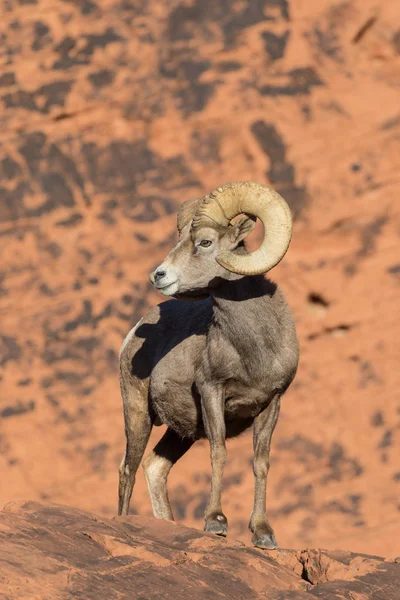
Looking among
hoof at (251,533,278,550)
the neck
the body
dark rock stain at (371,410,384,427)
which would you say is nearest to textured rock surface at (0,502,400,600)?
hoof at (251,533,278,550)

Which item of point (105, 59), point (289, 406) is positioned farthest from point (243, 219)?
point (105, 59)

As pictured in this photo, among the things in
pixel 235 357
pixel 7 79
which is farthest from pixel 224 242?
pixel 7 79

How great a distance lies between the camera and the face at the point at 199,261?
348 inches

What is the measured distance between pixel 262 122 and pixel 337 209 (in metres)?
1.58

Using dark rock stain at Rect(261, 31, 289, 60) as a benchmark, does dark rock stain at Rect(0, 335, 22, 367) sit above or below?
below

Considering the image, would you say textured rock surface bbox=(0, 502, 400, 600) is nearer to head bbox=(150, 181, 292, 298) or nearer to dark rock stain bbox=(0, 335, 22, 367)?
head bbox=(150, 181, 292, 298)

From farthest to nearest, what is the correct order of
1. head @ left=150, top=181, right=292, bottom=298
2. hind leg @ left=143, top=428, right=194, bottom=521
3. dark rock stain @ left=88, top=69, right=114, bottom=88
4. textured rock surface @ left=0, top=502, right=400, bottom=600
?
1. dark rock stain @ left=88, top=69, right=114, bottom=88
2. hind leg @ left=143, top=428, right=194, bottom=521
3. head @ left=150, top=181, right=292, bottom=298
4. textured rock surface @ left=0, top=502, right=400, bottom=600

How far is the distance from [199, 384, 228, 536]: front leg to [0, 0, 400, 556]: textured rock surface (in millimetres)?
8041

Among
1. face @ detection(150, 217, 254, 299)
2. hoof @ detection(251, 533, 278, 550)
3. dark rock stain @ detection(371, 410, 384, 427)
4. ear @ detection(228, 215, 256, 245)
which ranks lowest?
hoof @ detection(251, 533, 278, 550)

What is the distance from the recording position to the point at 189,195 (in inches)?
685

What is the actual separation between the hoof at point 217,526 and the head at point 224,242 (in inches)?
62.2

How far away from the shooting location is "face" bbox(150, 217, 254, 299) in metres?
8.83

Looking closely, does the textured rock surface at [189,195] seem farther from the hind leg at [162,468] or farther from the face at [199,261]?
the face at [199,261]

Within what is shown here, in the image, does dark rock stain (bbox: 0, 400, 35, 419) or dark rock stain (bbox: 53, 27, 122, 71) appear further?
dark rock stain (bbox: 53, 27, 122, 71)
